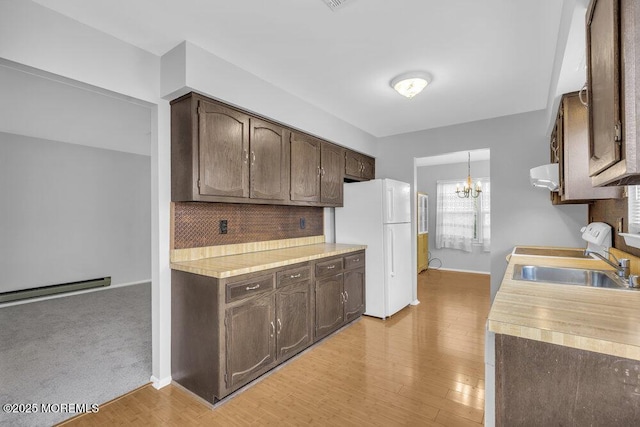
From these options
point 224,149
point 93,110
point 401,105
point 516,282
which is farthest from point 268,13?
point 93,110

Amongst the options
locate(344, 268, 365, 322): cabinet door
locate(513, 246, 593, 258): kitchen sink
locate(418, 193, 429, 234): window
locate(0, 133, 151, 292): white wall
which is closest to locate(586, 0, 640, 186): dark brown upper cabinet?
locate(513, 246, 593, 258): kitchen sink

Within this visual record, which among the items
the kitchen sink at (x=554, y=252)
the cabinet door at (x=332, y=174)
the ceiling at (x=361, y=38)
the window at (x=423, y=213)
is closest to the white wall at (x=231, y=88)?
the ceiling at (x=361, y=38)

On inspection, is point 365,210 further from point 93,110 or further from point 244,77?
point 93,110

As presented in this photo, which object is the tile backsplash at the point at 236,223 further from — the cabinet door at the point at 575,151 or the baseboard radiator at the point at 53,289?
the baseboard radiator at the point at 53,289

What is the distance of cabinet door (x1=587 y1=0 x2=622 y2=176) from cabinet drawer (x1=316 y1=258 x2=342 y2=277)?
222 centimetres

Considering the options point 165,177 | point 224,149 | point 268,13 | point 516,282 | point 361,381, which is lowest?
point 361,381

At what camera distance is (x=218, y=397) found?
2.00 meters

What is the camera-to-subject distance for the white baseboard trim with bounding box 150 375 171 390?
2246 mm

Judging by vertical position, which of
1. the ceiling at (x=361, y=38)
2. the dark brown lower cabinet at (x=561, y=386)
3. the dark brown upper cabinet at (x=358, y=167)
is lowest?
the dark brown lower cabinet at (x=561, y=386)

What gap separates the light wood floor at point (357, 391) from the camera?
1884mm

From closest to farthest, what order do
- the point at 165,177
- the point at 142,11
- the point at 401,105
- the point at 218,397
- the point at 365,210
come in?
the point at 142,11 < the point at 218,397 < the point at 165,177 < the point at 401,105 < the point at 365,210

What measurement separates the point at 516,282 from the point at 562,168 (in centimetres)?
128

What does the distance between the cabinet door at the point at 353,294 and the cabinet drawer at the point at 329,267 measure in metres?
0.19

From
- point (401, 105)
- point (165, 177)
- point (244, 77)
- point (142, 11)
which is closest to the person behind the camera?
point (142, 11)
